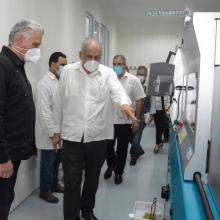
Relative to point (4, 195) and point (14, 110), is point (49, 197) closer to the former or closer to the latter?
point (4, 195)

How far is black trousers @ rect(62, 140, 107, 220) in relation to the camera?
7.46 ft

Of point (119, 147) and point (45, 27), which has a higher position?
point (45, 27)

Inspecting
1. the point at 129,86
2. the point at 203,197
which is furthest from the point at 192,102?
the point at 129,86

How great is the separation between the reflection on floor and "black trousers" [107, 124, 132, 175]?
188 mm

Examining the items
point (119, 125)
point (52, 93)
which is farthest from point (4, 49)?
point (119, 125)

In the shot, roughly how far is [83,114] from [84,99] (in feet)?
0.36

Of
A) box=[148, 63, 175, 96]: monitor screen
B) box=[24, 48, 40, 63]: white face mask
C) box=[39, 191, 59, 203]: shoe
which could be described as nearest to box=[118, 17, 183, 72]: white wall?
box=[39, 191, 59, 203]: shoe

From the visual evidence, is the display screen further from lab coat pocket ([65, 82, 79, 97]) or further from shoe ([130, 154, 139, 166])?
shoe ([130, 154, 139, 166])

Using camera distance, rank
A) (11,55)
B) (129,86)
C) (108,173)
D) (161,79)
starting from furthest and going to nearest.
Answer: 1. (108,173)
2. (129,86)
3. (161,79)
4. (11,55)

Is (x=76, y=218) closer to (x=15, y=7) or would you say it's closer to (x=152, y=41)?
(x=15, y=7)

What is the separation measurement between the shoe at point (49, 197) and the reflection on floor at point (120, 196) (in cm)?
4

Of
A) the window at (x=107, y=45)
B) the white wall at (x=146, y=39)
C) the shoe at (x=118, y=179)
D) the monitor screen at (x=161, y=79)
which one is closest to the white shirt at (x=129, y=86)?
the shoe at (x=118, y=179)

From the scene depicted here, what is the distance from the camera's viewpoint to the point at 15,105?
1.60 m

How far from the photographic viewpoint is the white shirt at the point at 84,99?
222 centimetres
